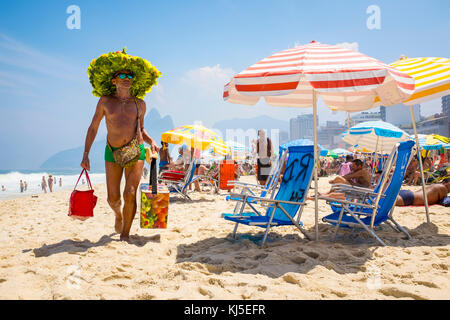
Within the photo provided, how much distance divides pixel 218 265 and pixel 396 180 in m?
2.28

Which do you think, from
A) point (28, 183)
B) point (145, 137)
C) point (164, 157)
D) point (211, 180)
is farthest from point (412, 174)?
point (28, 183)

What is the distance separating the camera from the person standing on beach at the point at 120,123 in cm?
332

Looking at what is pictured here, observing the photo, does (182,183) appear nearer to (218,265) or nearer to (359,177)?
(359,177)

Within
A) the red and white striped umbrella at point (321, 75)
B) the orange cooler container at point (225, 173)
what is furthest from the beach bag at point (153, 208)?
the orange cooler container at point (225, 173)

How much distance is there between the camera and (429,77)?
151 inches

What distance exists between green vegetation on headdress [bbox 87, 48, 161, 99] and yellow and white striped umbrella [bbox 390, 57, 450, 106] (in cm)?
321

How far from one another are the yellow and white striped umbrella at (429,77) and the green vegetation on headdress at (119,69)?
3215mm

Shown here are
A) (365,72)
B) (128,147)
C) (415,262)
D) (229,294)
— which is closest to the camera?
(229,294)

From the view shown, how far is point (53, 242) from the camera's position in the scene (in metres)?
3.32

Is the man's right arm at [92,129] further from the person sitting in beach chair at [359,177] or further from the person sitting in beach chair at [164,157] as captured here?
the person sitting in beach chair at [164,157]

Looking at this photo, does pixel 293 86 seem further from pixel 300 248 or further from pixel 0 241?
pixel 0 241
